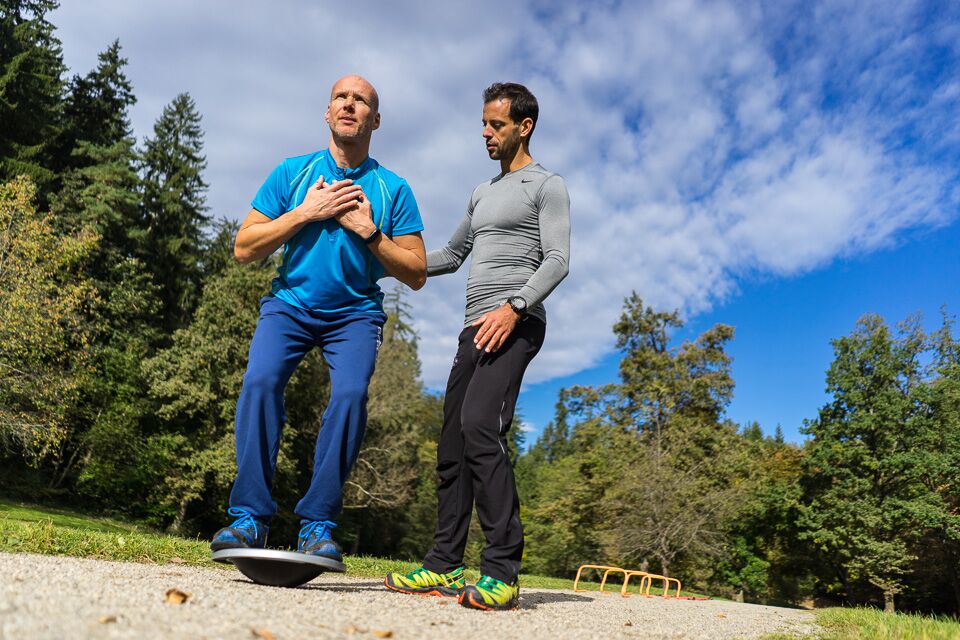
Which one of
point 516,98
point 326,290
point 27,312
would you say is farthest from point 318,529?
point 27,312

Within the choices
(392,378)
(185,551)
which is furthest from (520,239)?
(392,378)

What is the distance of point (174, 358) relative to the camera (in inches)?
1026

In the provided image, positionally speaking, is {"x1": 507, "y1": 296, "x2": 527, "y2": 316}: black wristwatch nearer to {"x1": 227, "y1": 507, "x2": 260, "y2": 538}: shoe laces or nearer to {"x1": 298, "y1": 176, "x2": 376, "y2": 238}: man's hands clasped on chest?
{"x1": 298, "y1": 176, "x2": 376, "y2": 238}: man's hands clasped on chest

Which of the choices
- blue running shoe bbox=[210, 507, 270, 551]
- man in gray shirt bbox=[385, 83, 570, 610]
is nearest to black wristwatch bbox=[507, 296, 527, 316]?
man in gray shirt bbox=[385, 83, 570, 610]

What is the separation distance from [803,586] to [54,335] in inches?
1820

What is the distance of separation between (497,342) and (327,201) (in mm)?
1220

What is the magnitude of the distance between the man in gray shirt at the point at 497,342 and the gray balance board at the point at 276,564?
0.73 metres

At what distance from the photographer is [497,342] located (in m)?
3.55

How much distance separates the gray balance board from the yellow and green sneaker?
0.72 m

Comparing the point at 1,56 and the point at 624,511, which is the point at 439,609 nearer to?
the point at 624,511

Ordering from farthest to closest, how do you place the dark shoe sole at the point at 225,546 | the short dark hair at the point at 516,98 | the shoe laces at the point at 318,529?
the short dark hair at the point at 516,98 → the shoe laces at the point at 318,529 → the dark shoe sole at the point at 225,546

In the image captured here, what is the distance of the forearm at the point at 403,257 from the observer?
12.1 feet

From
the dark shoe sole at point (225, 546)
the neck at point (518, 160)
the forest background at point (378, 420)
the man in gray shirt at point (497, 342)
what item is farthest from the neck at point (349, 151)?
the forest background at point (378, 420)

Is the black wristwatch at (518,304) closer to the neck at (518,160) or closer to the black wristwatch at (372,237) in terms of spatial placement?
the black wristwatch at (372,237)
